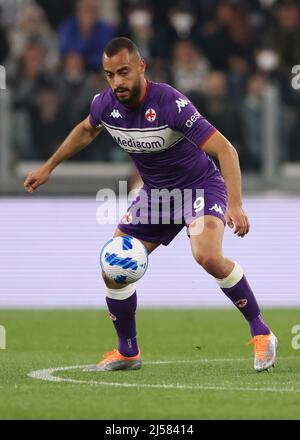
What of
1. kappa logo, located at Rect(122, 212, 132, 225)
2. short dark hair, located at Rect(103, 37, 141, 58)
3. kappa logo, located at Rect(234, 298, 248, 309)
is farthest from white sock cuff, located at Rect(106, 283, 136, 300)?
short dark hair, located at Rect(103, 37, 141, 58)

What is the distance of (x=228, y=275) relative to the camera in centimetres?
830

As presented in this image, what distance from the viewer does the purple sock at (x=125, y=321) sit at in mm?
8547

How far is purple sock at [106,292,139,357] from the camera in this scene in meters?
8.55

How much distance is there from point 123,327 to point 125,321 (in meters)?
0.05

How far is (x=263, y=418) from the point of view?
241 inches

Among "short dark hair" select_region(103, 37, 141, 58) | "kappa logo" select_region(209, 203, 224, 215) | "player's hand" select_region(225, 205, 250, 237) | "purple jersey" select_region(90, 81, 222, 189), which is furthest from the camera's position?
"kappa logo" select_region(209, 203, 224, 215)

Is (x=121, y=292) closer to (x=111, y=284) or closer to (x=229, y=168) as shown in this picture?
(x=111, y=284)

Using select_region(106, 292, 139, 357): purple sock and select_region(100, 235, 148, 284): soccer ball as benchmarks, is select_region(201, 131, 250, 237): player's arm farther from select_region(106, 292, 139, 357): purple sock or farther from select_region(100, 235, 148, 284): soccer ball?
select_region(106, 292, 139, 357): purple sock

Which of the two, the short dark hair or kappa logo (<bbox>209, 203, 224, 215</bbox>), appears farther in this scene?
kappa logo (<bbox>209, 203, 224, 215</bbox>)

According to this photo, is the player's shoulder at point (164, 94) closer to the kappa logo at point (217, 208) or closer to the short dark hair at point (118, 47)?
the short dark hair at point (118, 47)

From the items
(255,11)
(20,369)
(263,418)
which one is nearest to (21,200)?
(255,11)

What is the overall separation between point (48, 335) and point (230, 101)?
15.2 feet

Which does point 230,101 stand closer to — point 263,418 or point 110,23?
point 110,23
